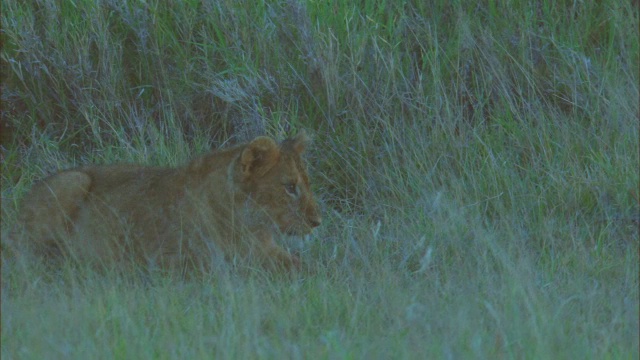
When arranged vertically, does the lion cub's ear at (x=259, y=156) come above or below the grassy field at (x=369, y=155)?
above

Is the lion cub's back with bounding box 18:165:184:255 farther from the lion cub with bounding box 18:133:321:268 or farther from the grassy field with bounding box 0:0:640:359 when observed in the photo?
the grassy field with bounding box 0:0:640:359

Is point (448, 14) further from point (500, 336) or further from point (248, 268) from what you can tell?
point (500, 336)

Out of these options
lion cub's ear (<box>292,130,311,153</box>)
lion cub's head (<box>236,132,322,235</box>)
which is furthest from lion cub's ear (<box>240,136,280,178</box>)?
lion cub's ear (<box>292,130,311,153</box>)

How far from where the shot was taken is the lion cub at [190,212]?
233 inches

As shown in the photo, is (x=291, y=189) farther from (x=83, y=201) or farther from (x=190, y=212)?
(x=83, y=201)

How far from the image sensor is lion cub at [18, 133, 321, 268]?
19.4 ft

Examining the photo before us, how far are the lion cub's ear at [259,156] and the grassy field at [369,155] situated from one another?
0.54m

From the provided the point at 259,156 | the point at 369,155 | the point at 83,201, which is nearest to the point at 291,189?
the point at 259,156

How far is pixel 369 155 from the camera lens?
726cm

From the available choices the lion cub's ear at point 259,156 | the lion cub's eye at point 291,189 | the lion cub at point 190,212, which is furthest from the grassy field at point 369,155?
the lion cub's ear at point 259,156

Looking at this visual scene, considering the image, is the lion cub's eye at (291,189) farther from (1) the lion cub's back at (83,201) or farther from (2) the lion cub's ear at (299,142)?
(1) the lion cub's back at (83,201)

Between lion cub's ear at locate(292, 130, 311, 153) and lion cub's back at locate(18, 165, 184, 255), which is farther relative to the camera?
lion cub's back at locate(18, 165, 184, 255)

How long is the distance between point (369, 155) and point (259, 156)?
1461 millimetres

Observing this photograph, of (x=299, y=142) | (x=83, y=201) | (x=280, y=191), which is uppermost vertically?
(x=299, y=142)
